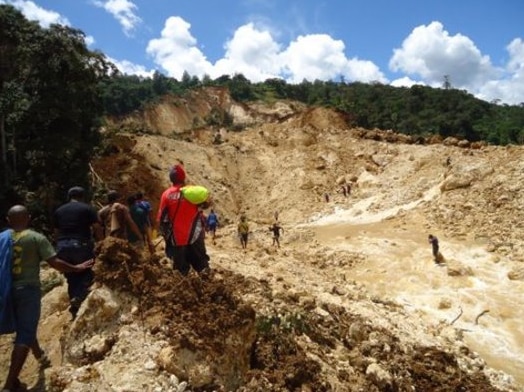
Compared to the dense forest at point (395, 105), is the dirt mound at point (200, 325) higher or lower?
lower

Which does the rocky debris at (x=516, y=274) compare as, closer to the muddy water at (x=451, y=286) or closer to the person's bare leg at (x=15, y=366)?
the muddy water at (x=451, y=286)

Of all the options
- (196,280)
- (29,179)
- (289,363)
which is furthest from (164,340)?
(29,179)

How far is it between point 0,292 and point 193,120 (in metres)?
57.1

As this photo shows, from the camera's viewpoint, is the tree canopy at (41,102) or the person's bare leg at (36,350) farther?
the tree canopy at (41,102)

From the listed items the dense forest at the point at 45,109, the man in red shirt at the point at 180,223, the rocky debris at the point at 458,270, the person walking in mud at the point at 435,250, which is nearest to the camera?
the man in red shirt at the point at 180,223

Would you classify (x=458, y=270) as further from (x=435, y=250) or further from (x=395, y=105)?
(x=395, y=105)

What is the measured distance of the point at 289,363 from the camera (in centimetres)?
459

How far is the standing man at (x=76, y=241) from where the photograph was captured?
15.3 feet

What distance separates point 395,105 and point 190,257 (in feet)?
188

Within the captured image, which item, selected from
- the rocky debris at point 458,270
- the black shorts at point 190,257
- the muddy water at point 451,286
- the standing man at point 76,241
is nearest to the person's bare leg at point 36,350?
the standing man at point 76,241

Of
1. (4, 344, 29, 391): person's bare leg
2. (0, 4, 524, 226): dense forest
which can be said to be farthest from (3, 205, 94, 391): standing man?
(0, 4, 524, 226): dense forest

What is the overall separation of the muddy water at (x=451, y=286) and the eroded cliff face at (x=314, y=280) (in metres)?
0.06

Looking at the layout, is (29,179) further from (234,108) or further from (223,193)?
(234,108)

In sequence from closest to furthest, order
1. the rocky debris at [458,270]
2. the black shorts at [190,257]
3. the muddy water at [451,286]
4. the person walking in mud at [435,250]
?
the black shorts at [190,257]
the muddy water at [451,286]
the rocky debris at [458,270]
the person walking in mud at [435,250]
